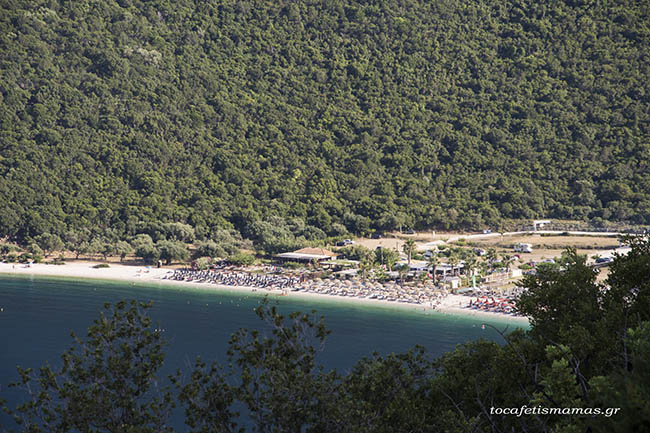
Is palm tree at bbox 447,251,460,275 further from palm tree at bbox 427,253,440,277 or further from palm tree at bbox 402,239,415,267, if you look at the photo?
palm tree at bbox 402,239,415,267

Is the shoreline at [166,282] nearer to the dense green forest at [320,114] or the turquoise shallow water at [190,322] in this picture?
the turquoise shallow water at [190,322]

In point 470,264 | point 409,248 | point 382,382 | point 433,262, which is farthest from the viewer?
point 409,248

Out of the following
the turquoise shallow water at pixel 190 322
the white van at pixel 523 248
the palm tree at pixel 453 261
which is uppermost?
the white van at pixel 523 248

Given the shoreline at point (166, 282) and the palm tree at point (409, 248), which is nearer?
the shoreline at point (166, 282)

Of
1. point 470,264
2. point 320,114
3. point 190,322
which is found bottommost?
point 190,322

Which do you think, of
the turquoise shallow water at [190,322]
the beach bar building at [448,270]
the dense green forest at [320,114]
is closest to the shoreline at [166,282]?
the turquoise shallow water at [190,322]

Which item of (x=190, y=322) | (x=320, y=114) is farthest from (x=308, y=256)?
(x=320, y=114)

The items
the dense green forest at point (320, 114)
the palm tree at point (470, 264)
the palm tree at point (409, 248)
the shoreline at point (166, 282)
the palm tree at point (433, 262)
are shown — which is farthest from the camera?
the dense green forest at point (320, 114)

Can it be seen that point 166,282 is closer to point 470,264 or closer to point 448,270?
point 448,270
